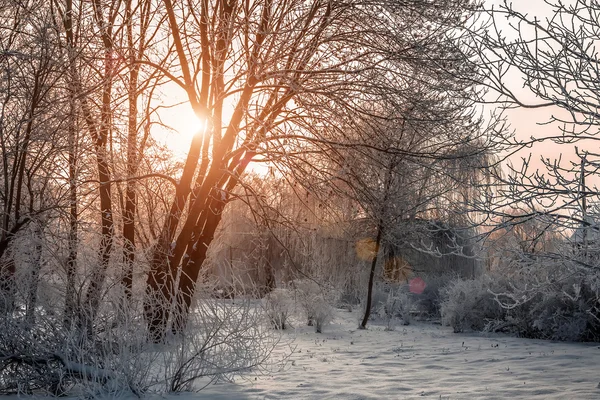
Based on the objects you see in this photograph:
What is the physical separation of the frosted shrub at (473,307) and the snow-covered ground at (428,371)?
3.58 feet

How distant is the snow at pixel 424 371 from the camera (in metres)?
7.70

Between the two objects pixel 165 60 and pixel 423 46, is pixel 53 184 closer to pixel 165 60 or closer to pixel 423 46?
pixel 165 60

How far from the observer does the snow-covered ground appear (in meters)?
7.72

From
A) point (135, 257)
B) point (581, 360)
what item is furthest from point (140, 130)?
point (581, 360)

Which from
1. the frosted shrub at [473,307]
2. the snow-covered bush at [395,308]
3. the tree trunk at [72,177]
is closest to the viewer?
the tree trunk at [72,177]

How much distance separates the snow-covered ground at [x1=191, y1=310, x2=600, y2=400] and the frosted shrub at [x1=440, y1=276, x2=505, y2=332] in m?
1.09

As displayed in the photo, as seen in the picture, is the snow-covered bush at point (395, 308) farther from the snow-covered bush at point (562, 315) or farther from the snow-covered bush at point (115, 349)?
the snow-covered bush at point (115, 349)

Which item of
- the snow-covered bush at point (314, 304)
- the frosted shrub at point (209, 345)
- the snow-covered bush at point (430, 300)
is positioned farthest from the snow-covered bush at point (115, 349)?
the snow-covered bush at point (430, 300)

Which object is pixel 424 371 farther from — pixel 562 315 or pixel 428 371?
pixel 562 315

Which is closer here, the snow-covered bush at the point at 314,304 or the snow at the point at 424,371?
the snow at the point at 424,371

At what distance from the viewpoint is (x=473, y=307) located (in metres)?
16.1

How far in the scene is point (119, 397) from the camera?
673cm

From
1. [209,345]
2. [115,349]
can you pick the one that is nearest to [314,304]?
[209,345]

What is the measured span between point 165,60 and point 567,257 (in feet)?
28.7
